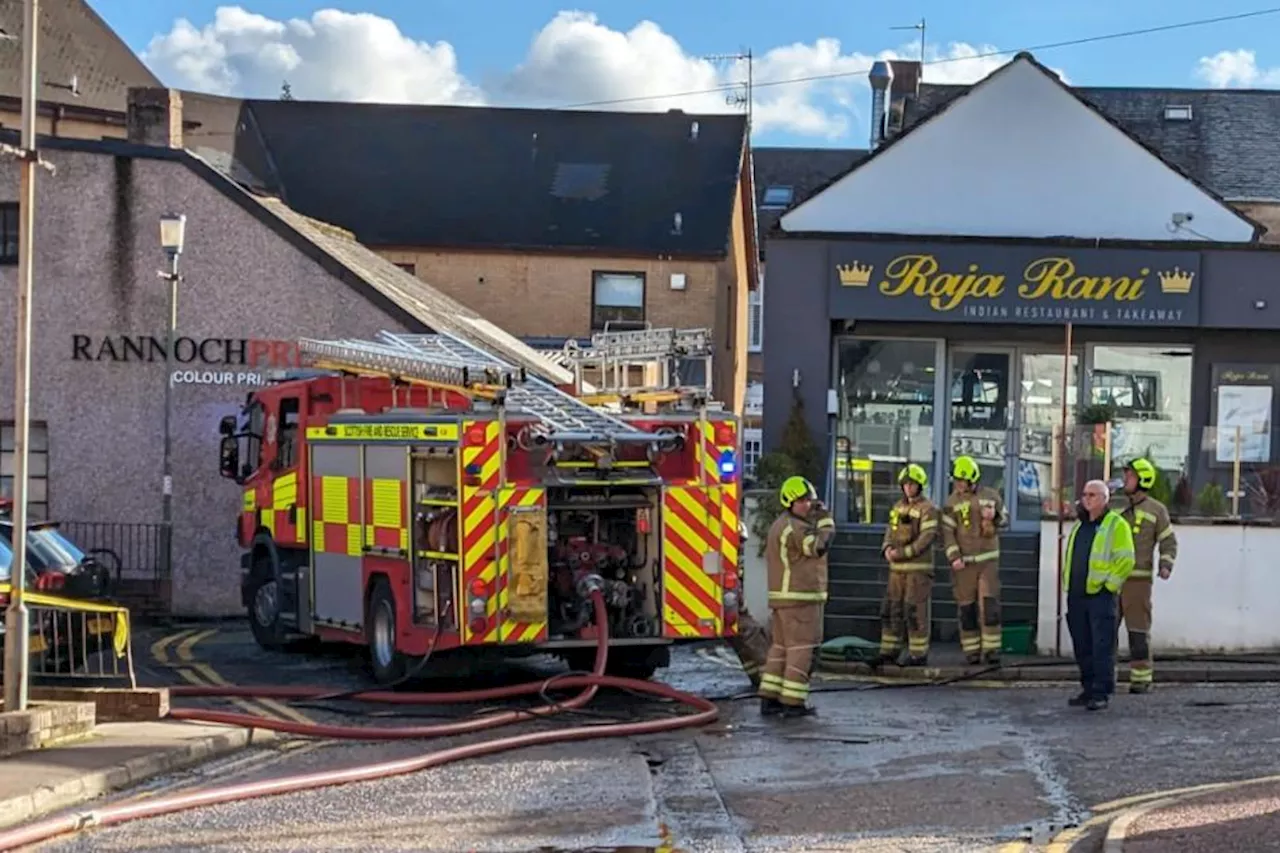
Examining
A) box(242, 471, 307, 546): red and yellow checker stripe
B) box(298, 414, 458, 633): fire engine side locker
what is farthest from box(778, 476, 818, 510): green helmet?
box(242, 471, 307, 546): red and yellow checker stripe

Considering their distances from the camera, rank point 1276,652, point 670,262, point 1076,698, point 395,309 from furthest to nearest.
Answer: point 670,262
point 395,309
point 1276,652
point 1076,698

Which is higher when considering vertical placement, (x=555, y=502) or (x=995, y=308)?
(x=995, y=308)

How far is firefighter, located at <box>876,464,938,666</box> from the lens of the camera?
620 inches

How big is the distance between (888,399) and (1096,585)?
349 inches

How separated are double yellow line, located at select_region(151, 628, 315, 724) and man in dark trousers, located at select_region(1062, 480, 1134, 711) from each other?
579 centimetres

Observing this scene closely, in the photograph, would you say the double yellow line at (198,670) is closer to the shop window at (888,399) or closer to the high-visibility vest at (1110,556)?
the high-visibility vest at (1110,556)

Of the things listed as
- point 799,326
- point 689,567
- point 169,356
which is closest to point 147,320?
point 169,356

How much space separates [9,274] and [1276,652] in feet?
54.2

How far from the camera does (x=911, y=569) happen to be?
52.1 feet

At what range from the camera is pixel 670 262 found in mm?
36750

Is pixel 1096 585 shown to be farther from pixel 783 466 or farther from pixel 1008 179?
pixel 1008 179

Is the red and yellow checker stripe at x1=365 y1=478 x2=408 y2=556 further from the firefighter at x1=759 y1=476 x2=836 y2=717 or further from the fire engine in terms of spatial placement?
the firefighter at x1=759 y1=476 x2=836 y2=717

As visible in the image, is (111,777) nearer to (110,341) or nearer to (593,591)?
(593,591)

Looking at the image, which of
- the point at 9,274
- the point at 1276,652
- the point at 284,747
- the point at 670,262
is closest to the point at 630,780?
the point at 284,747
